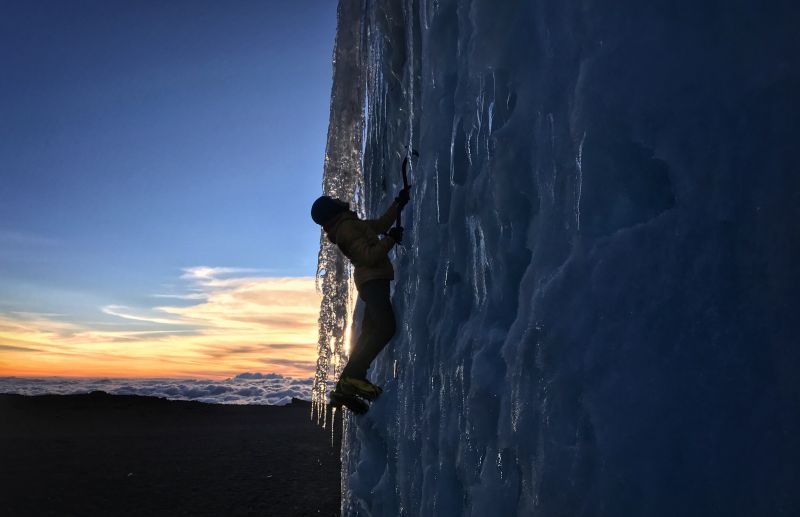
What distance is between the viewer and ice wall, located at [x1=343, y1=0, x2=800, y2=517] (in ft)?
4.36

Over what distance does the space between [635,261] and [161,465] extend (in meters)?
12.9

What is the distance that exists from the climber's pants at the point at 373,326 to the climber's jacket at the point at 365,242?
7 centimetres

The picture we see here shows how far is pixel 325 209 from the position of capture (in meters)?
3.64

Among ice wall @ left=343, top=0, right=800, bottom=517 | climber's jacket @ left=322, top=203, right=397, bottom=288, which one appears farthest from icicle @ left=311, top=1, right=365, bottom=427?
ice wall @ left=343, top=0, right=800, bottom=517

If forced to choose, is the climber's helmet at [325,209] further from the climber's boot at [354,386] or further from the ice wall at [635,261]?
the ice wall at [635,261]

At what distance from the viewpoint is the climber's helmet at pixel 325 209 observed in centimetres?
363

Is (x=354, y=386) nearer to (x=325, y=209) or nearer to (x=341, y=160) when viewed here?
(x=325, y=209)

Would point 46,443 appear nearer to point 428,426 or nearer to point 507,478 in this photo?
point 428,426

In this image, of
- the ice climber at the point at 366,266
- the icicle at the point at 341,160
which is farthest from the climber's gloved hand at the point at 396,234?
the icicle at the point at 341,160

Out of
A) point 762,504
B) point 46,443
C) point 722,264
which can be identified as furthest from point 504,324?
point 46,443

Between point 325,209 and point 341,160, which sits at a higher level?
point 341,160

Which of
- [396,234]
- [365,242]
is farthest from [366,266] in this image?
[396,234]

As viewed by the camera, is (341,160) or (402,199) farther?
(341,160)

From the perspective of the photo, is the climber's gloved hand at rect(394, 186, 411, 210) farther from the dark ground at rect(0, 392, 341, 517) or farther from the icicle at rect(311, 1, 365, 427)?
the dark ground at rect(0, 392, 341, 517)
